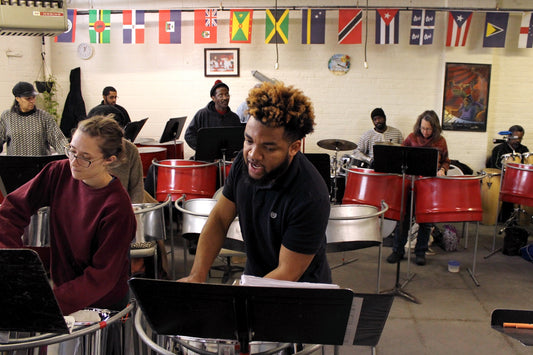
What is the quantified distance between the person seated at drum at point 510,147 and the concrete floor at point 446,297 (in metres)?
1.19

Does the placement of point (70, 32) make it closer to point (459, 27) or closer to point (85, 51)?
point (85, 51)

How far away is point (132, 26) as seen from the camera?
5.58 m

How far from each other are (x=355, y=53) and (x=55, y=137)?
11.5 feet

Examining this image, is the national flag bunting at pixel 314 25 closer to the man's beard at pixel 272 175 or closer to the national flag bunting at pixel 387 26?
the national flag bunting at pixel 387 26

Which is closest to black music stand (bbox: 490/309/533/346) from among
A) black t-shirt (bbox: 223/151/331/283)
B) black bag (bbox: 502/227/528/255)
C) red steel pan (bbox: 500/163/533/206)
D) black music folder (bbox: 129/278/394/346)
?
black music folder (bbox: 129/278/394/346)

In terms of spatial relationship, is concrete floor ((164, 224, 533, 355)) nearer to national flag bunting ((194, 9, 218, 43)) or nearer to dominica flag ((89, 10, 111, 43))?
national flag bunting ((194, 9, 218, 43))

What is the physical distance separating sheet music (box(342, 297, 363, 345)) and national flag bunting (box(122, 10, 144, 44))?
198 inches

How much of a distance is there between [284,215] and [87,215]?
61 centimetres

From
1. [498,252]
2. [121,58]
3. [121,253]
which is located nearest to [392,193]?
[498,252]

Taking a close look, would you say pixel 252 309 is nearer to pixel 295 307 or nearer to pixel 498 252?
pixel 295 307

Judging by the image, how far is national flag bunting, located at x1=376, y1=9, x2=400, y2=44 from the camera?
18.0ft

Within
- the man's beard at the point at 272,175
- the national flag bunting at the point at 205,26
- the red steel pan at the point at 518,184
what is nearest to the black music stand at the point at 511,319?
the man's beard at the point at 272,175

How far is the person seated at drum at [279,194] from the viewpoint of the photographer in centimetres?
129

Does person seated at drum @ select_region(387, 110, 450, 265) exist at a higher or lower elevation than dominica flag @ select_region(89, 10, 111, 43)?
lower
